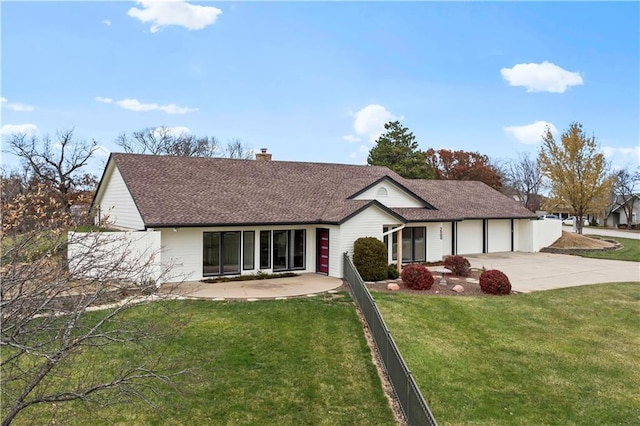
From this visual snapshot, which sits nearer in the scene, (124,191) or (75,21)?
(75,21)

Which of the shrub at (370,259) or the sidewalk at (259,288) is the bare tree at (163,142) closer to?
the sidewalk at (259,288)

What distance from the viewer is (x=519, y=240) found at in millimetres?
30594

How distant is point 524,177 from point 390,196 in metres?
57.8

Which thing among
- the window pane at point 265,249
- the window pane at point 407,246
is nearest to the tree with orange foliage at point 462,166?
the window pane at point 407,246

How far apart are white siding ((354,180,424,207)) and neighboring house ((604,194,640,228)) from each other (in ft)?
168

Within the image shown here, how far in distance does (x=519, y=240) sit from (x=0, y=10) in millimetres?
31726

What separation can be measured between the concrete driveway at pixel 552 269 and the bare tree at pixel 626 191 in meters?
41.5

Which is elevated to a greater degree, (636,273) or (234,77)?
(234,77)

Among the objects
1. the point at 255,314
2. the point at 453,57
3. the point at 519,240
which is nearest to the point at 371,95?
the point at 453,57

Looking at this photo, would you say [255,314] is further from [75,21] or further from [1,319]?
[75,21]

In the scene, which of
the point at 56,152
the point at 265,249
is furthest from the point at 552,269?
the point at 56,152

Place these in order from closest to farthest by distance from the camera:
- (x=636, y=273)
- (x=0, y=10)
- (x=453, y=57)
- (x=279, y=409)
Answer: (x=0, y=10), (x=279, y=409), (x=636, y=273), (x=453, y=57)

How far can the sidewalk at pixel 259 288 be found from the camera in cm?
1532

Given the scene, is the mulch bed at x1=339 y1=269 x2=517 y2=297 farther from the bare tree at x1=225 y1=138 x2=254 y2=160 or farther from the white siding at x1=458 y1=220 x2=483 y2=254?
the bare tree at x1=225 y1=138 x2=254 y2=160
